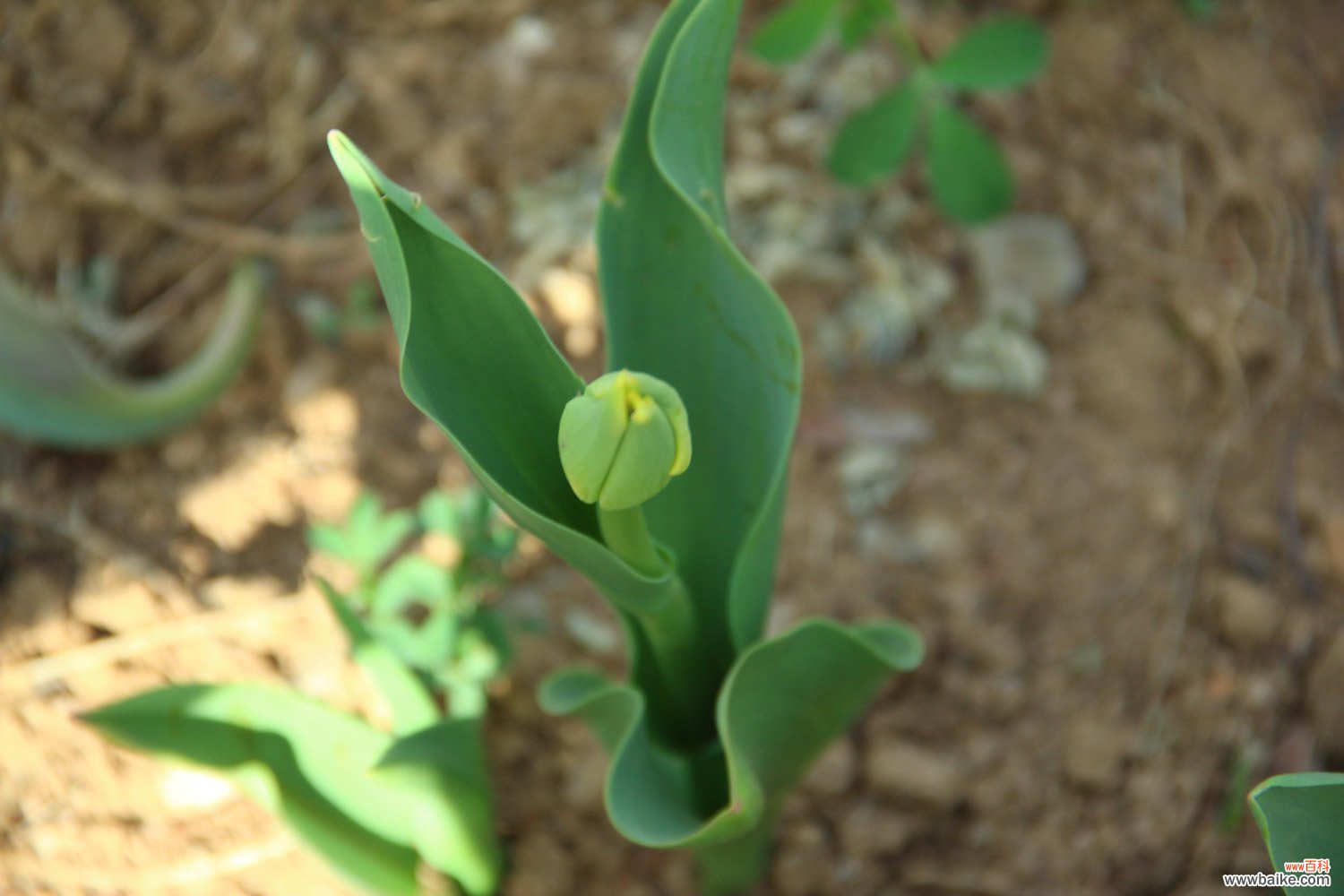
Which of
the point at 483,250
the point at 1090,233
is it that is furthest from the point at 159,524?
the point at 1090,233

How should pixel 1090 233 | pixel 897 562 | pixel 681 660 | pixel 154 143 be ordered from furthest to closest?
pixel 154 143
pixel 1090 233
pixel 897 562
pixel 681 660

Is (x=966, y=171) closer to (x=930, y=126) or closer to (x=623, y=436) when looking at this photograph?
(x=930, y=126)

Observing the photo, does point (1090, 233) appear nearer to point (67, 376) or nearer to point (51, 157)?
point (67, 376)

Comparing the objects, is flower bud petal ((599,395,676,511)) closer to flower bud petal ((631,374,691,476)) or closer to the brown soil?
flower bud petal ((631,374,691,476))

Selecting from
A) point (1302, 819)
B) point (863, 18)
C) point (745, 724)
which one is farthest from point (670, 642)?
point (863, 18)

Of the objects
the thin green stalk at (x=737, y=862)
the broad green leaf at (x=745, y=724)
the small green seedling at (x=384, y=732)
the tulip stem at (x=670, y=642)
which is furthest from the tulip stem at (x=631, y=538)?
the thin green stalk at (x=737, y=862)

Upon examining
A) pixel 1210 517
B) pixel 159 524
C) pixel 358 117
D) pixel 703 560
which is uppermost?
pixel 358 117
